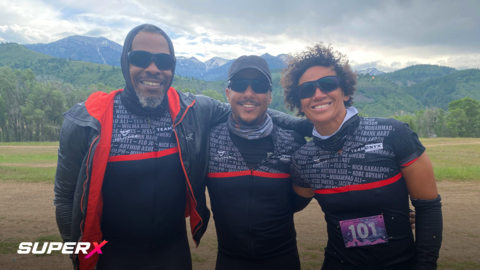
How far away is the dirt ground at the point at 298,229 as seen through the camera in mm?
5141

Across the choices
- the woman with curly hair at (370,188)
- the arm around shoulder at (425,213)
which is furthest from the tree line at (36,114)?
the arm around shoulder at (425,213)

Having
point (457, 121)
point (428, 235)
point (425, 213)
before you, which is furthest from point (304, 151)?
point (457, 121)

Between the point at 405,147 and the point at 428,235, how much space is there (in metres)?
0.79

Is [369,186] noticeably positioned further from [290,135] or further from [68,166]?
[68,166]

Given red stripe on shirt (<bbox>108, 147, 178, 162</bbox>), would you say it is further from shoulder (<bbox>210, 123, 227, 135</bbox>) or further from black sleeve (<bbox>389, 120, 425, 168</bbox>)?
black sleeve (<bbox>389, 120, 425, 168</bbox>)

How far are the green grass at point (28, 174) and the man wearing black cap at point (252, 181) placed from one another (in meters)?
11.4

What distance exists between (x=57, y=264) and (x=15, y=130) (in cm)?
5754

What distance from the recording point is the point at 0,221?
7062 millimetres

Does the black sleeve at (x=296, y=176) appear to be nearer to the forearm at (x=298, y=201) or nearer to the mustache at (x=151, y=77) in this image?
the forearm at (x=298, y=201)

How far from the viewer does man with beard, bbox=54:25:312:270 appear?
8.64 feet

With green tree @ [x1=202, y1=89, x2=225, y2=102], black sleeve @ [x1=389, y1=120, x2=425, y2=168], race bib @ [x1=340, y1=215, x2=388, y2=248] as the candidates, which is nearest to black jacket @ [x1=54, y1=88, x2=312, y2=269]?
race bib @ [x1=340, y1=215, x2=388, y2=248]

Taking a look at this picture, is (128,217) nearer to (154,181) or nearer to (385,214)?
(154,181)

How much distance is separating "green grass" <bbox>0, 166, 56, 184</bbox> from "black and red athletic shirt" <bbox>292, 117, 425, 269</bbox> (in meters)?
12.4

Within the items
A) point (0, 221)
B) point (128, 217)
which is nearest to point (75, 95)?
point (0, 221)
